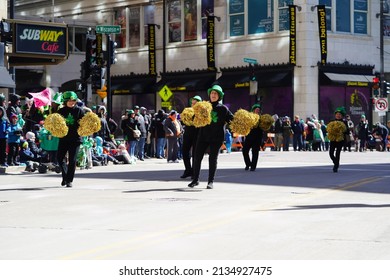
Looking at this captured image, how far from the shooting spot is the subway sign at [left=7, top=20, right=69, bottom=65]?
30.9 m

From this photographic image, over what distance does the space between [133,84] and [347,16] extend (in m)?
14.5

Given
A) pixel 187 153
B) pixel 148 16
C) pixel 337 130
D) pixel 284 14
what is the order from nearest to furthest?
pixel 187 153 → pixel 337 130 → pixel 284 14 → pixel 148 16

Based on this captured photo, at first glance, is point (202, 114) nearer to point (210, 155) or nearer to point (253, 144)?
point (210, 155)

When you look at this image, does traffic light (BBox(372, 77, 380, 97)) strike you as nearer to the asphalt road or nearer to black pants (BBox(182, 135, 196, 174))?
the asphalt road

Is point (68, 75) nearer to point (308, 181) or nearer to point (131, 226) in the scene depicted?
point (308, 181)

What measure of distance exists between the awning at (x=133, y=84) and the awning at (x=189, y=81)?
1017 mm

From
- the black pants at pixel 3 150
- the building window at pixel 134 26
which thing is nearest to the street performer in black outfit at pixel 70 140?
the black pants at pixel 3 150

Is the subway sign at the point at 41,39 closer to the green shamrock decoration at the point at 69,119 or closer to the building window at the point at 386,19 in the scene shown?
the green shamrock decoration at the point at 69,119

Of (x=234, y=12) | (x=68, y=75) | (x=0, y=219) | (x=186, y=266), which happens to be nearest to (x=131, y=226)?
(x=0, y=219)

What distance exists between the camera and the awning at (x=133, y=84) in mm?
58688

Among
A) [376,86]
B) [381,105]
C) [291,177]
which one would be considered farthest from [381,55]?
[291,177]

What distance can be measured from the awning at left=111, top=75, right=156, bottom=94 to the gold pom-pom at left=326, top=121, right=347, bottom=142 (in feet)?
113

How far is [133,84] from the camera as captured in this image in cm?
5978

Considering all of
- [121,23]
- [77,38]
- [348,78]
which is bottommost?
[348,78]
